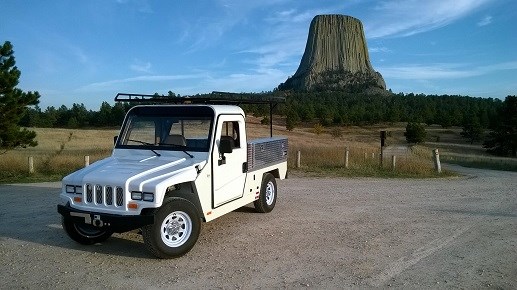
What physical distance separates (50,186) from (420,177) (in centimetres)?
1329

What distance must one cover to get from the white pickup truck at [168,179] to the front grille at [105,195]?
0.04 feet

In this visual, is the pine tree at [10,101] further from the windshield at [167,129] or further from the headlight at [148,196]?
the headlight at [148,196]

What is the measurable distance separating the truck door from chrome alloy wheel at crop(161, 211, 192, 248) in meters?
0.85

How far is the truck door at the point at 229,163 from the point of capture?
6.73m

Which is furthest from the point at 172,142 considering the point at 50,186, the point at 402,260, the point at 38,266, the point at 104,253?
the point at 50,186

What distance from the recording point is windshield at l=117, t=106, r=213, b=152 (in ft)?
22.5

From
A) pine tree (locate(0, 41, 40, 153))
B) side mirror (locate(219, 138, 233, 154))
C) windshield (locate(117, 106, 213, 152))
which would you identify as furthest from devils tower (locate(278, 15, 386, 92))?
side mirror (locate(219, 138, 233, 154))

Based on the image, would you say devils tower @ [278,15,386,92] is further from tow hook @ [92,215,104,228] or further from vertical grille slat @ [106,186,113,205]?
tow hook @ [92,215,104,228]

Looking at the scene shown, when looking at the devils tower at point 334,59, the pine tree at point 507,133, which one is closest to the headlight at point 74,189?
the pine tree at point 507,133

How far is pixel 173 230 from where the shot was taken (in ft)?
19.1

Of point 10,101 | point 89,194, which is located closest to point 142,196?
point 89,194

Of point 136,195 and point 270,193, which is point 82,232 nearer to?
point 136,195

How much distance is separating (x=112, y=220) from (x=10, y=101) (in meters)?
13.7

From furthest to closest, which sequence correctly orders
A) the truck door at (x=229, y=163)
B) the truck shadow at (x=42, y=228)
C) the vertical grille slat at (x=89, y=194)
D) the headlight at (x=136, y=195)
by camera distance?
1. the truck door at (x=229, y=163)
2. the truck shadow at (x=42, y=228)
3. the vertical grille slat at (x=89, y=194)
4. the headlight at (x=136, y=195)
